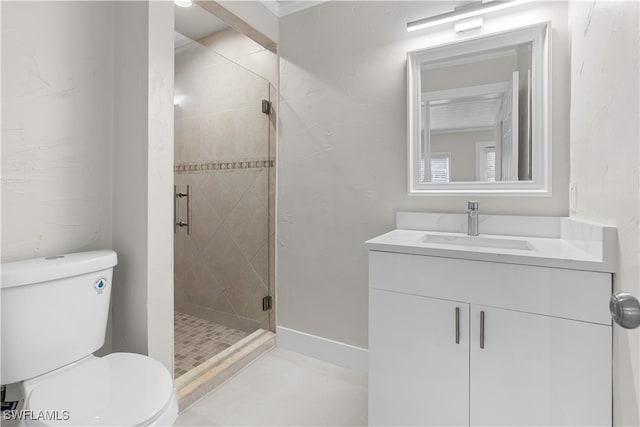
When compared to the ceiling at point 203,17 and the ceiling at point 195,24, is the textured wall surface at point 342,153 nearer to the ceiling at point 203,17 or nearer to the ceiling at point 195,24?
the ceiling at point 203,17

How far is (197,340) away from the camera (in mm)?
2205

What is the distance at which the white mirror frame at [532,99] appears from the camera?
1449mm

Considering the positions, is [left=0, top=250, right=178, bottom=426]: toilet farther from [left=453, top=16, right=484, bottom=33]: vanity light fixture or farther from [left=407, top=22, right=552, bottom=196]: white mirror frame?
[left=453, top=16, right=484, bottom=33]: vanity light fixture

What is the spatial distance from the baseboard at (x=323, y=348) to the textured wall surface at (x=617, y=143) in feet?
3.90

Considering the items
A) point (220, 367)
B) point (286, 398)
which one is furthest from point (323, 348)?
point (220, 367)

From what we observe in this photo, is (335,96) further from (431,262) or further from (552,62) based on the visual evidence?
(431,262)

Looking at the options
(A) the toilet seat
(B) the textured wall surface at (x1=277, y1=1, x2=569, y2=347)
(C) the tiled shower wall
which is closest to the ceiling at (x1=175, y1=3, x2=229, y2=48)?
(C) the tiled shower wall

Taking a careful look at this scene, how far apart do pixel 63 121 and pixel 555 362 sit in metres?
2.03

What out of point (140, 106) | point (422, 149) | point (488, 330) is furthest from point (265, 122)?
point (488, 330)

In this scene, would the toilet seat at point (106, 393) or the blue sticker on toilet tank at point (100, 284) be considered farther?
the blue sticker on toilet tank at point (100, 284)

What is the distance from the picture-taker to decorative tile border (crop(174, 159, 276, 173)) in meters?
2.29

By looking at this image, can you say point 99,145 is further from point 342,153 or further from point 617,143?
point 617,143

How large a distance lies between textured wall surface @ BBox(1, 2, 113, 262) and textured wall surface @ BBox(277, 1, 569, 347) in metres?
1.03

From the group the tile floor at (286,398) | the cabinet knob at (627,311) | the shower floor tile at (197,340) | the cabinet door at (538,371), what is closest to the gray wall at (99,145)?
the tile floor at (286,398)
